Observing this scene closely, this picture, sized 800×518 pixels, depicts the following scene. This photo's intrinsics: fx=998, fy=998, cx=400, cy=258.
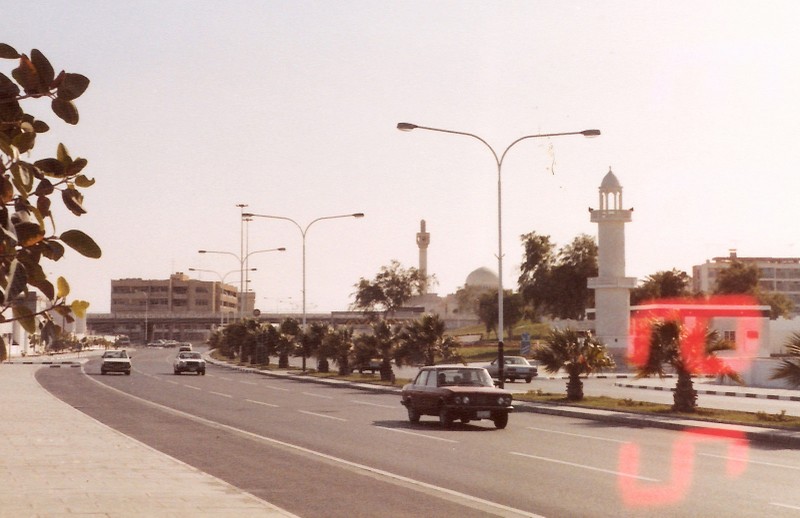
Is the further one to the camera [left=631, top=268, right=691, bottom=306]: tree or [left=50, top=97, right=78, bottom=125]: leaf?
[left=631, top=268, right=691, bottom=306]: tree

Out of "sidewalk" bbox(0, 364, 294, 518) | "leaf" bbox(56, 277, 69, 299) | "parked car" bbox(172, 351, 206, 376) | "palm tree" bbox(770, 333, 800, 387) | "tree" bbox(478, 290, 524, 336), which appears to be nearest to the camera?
"leaf" bbox(56, 277, 69, 299)

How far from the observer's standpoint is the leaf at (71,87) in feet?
11.1

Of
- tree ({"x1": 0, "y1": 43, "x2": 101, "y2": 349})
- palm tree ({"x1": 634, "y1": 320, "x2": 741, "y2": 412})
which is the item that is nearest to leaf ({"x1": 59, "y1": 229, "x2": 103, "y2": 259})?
tree ({"x1": 0, "y1": 43, "x2": 101, "y2": 349})

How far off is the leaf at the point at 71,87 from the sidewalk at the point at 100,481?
8020 millimetres

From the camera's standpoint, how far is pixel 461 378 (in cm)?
2506

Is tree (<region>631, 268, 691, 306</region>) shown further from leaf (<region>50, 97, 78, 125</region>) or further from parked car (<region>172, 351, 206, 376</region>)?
leaf (<region>50, 97, 78, 125</region>)

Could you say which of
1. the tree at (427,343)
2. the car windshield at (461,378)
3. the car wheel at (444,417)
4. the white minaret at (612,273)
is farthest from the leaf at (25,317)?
the white minaret at (612,273)

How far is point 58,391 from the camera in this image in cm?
4084

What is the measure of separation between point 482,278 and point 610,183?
367ft

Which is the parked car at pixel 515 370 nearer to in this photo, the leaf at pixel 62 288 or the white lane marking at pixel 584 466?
the white lane marking at pixel 584 466

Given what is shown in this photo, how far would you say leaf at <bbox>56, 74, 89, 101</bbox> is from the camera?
3.38 m

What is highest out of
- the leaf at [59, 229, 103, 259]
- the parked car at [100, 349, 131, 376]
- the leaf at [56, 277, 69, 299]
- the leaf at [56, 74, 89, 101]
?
the leaf at [56, 74, 89, 101]

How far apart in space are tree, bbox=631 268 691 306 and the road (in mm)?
87341

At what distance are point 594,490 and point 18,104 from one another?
1153 centimetres
